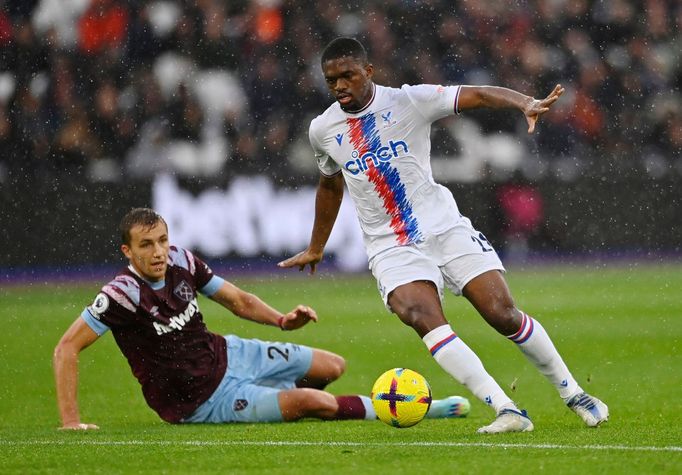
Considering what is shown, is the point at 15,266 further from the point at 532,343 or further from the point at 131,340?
the point at 532,343

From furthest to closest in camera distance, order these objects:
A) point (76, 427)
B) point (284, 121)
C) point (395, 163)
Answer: point (284, 121)
point (76, 427)
point (395, 163)

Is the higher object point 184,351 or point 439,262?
point 439,262

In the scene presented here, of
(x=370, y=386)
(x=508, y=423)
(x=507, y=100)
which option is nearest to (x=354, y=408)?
(x=508, y=423)

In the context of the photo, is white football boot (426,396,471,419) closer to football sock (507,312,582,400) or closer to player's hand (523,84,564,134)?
football sock (507,312,582,400)

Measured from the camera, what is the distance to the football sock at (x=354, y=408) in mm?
6797

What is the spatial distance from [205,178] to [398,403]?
1008 cm

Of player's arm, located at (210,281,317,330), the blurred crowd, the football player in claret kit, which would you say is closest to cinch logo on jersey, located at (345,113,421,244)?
the football player in claret kit

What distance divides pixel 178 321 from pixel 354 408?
40.4 inches

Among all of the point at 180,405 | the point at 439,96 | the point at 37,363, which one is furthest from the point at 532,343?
the point at 37,363

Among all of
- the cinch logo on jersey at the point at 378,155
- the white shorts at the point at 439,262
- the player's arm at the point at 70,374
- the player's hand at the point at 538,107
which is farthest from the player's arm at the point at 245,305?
the player's hand at the point at 538,107

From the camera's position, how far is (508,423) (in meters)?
5.71

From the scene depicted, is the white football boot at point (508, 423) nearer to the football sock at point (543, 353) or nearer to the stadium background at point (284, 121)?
the football sock at point (543, 353)

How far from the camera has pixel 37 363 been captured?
987 cm

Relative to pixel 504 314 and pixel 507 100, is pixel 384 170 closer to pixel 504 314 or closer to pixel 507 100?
pixel 507 100
